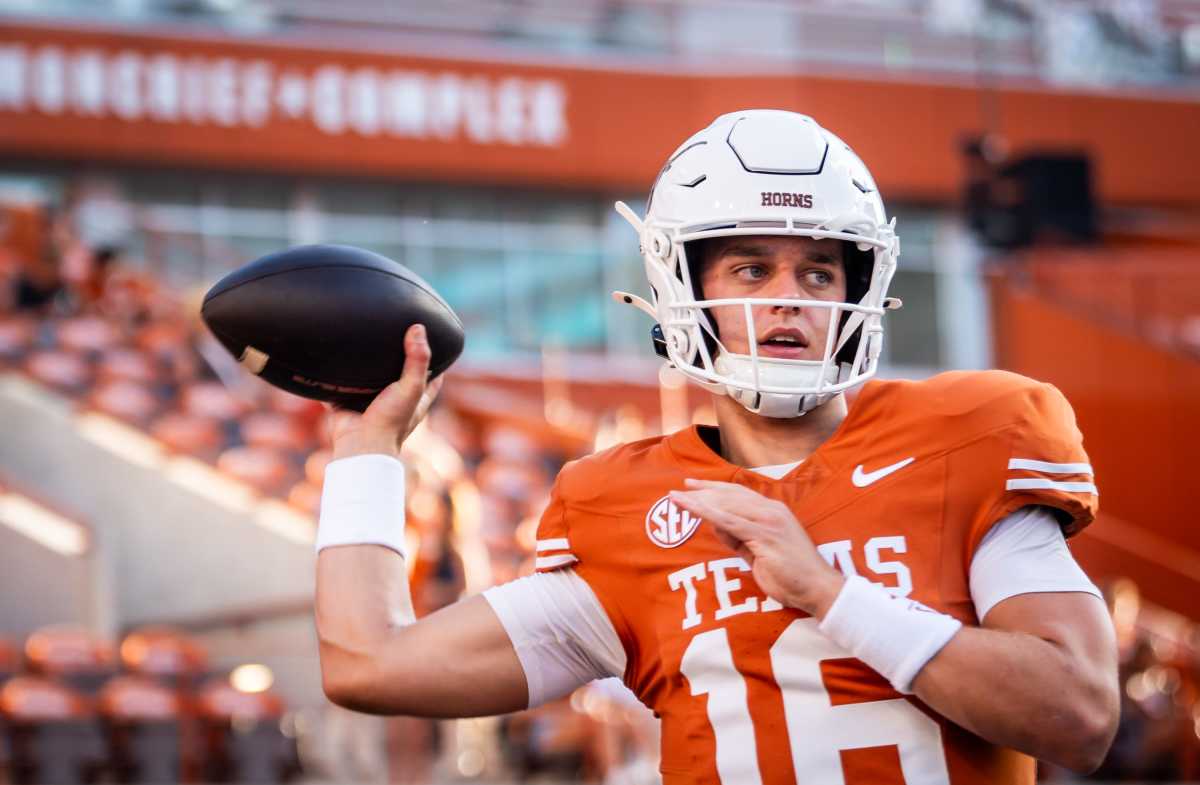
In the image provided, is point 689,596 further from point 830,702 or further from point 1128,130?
point 1128,130

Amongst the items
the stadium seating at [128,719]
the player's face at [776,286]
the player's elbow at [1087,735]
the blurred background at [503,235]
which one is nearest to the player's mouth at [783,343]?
the player's face at [776,286]

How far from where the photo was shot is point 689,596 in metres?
1.94

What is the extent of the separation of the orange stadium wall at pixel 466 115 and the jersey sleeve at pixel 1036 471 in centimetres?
1228

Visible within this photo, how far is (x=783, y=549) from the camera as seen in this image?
1.80 m

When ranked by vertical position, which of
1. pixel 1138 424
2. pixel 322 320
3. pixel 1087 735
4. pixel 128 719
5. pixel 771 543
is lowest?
pixel 1138 424

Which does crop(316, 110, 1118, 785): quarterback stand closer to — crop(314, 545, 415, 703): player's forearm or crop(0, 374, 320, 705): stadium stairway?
crop(314, 545, 415, 703): player's forearm

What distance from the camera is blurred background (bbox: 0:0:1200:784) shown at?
350 inches

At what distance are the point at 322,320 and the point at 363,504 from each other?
23 centimetres

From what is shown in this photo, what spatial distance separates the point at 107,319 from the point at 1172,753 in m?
6.83

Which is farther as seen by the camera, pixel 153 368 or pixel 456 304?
pixel 456 304

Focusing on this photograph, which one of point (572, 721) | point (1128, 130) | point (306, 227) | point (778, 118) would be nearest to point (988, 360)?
point (1128, 130)

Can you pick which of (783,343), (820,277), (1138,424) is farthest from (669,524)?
(1138,424)

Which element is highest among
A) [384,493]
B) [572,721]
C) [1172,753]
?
[384,493]

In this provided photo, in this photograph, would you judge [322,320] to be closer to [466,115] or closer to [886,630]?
[886,630]
